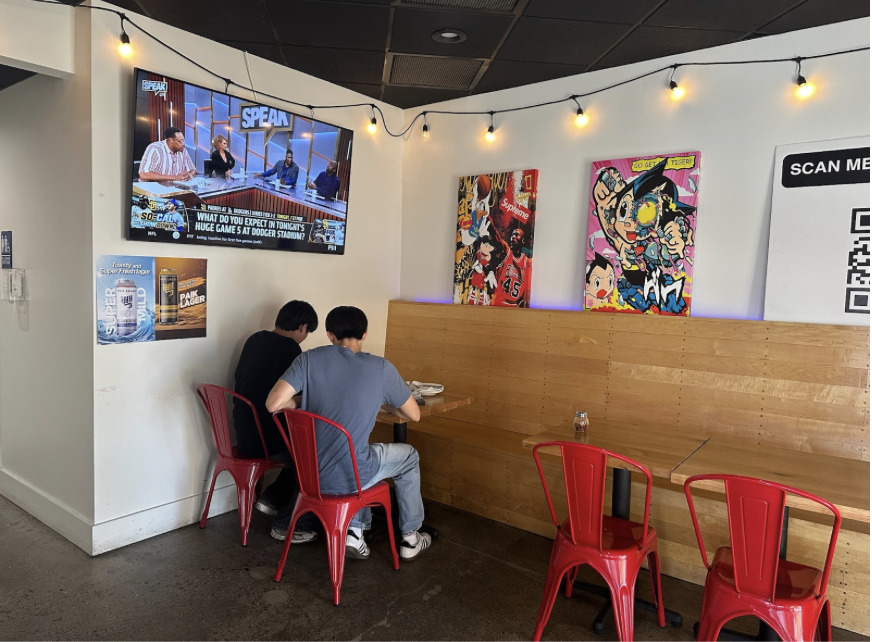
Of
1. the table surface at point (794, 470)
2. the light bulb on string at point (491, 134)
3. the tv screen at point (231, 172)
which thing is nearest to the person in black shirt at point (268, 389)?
the tv screen at point (231, 172)

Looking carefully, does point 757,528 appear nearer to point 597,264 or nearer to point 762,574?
point 762,574

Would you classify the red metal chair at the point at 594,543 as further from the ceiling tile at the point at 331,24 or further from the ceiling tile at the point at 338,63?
the ceiling tile at the point at 338,63

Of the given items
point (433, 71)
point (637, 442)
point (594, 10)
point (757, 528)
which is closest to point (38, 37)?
point (433, 71)

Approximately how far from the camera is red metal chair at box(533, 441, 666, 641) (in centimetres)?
251

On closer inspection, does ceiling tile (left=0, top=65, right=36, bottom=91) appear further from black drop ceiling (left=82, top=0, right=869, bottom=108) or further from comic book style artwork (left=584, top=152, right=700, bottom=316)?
comic book style artwork (left=584, top=152, right=700, bottom=316)

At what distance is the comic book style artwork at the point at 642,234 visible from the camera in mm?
3855

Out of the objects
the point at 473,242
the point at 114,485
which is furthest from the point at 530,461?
the point at 114,485

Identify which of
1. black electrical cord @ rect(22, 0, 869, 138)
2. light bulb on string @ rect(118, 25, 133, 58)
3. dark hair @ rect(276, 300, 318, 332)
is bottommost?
dark hair @ rect(276, 300, 318, 332)

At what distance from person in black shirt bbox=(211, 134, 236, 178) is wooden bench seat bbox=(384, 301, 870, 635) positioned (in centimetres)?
192

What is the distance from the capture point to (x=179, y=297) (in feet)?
12.5

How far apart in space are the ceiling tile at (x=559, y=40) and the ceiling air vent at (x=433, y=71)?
324mm

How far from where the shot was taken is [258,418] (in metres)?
3.66

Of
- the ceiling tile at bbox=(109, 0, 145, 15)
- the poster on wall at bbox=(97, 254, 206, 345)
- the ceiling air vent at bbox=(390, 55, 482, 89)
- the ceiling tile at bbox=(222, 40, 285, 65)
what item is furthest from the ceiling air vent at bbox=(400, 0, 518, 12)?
the poster on wall at bbox=(97, 254, 206, 345)

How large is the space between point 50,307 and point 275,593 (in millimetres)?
2285
